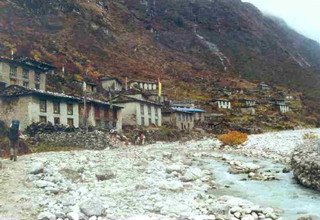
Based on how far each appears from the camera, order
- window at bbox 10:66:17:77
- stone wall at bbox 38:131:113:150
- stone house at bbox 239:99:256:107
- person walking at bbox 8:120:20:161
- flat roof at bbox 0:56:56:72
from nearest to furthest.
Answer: person walking at bbox 8:120:20:161
stone wall at bbox 38:131:113:150
flat roof at bbox 0:56:56:72
window at bbox 10:66:17:77
stone house at bbox 239:99:256:107

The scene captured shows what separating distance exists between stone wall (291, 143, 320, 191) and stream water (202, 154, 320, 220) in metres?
0.42

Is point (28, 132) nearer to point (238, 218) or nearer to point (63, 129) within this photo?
point (63, 129)

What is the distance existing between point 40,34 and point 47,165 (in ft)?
419

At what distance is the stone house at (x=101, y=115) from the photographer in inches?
2689

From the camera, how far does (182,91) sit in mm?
150500

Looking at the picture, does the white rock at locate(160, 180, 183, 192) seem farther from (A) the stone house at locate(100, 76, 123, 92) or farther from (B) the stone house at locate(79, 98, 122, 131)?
(A) the stone house at locate(100, 76, 123, 92)

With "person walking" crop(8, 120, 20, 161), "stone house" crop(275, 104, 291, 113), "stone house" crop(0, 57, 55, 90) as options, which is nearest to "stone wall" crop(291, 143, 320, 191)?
"person walking" crop(8, 120, 20, 161)

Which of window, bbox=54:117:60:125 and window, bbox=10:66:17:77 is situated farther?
window, bbox=10:66:17:77

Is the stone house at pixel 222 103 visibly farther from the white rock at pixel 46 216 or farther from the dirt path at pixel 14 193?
the white rock at pixel 46 216

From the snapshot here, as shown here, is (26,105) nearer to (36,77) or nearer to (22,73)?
(22,73)

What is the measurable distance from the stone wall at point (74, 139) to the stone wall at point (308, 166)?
85.2 feet

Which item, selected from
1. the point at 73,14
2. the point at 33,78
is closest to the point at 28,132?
the point at 33,78

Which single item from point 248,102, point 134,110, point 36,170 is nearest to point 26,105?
point 134,110

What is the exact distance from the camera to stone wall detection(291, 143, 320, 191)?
83.2 feet
